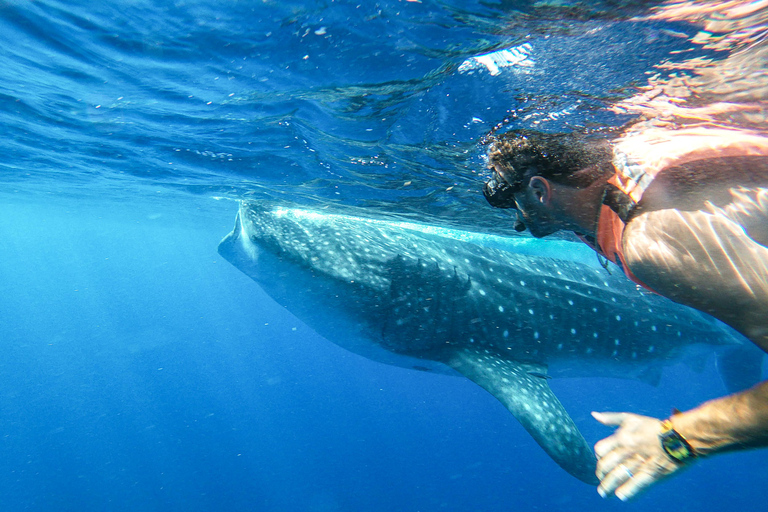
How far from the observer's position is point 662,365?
6.63m

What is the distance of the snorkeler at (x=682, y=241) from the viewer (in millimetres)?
1436

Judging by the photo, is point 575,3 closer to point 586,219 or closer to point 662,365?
point 586,219

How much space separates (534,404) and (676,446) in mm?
2667

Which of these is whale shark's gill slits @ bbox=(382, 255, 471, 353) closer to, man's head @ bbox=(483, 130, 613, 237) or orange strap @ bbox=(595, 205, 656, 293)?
man's head @ bbox=(483, 130, 613, 237)

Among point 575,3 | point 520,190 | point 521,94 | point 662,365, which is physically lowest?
point 662,365

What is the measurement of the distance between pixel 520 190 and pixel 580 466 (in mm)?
2872

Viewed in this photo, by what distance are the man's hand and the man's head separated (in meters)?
1.41

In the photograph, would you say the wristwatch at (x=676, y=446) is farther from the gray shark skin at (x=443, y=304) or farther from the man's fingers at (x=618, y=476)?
the gray shark skin at (x=443, y=304)

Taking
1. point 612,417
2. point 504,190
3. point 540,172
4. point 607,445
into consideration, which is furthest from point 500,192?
point 607,445

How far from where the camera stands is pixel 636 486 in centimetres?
176

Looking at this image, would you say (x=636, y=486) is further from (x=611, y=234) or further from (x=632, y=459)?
(x=611, y=234)

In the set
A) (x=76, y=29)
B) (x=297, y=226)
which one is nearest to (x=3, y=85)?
(x=76, y=29)

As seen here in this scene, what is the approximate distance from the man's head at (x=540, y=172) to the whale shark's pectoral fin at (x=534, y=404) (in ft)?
6.75

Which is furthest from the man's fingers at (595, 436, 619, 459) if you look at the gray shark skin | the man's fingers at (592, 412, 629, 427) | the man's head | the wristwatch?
the gray shark skin
